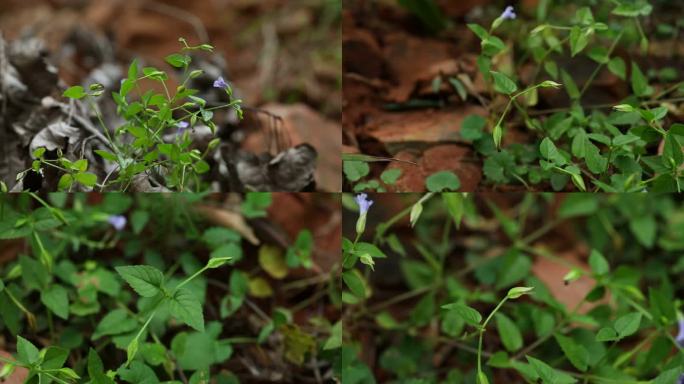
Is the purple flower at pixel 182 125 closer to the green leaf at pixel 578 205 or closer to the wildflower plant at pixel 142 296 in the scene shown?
the wildflower plant at pixel 142 296

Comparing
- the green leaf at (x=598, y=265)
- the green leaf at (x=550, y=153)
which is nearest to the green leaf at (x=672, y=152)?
the green leaf at (x=550, y=153)

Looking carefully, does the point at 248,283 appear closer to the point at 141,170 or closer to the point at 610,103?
the point at 141,170

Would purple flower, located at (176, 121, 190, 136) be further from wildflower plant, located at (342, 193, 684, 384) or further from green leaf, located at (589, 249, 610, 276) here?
green leaf, located at (589, 249, 610, 276)

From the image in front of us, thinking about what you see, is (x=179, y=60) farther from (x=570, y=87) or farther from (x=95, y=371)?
(x=570, y=87)

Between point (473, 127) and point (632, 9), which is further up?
point (632, 9)

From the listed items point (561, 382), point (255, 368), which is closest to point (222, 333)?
point (255, 368)

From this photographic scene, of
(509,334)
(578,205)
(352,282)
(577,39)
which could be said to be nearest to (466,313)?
(352,282)

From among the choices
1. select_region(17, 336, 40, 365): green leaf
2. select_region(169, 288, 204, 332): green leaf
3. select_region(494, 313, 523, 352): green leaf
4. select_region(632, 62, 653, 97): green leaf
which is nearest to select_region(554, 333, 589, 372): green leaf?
select_region(494, 313, 523, 352): green leaf

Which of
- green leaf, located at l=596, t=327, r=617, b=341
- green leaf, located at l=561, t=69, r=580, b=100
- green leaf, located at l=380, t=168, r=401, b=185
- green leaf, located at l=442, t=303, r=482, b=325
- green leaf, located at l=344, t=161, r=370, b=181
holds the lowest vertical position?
green leaf, located at l=596, t=327, r=617, b=341

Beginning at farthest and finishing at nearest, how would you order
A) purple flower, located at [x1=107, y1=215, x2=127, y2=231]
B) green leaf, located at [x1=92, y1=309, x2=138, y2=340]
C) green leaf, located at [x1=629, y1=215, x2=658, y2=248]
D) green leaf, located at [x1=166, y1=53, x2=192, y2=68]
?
1. green leaf, located at [x1=629, y1=215, x2=658, y2=248]
2. purple flower, located at [x1=107, y1=215, x2=127, y2=231]
3. green leaf, located at [x1=92, y1=309, x2=138, y2=340]
4. green leaf, located at [x1=166, y1=53, x2=192, y2=68]
